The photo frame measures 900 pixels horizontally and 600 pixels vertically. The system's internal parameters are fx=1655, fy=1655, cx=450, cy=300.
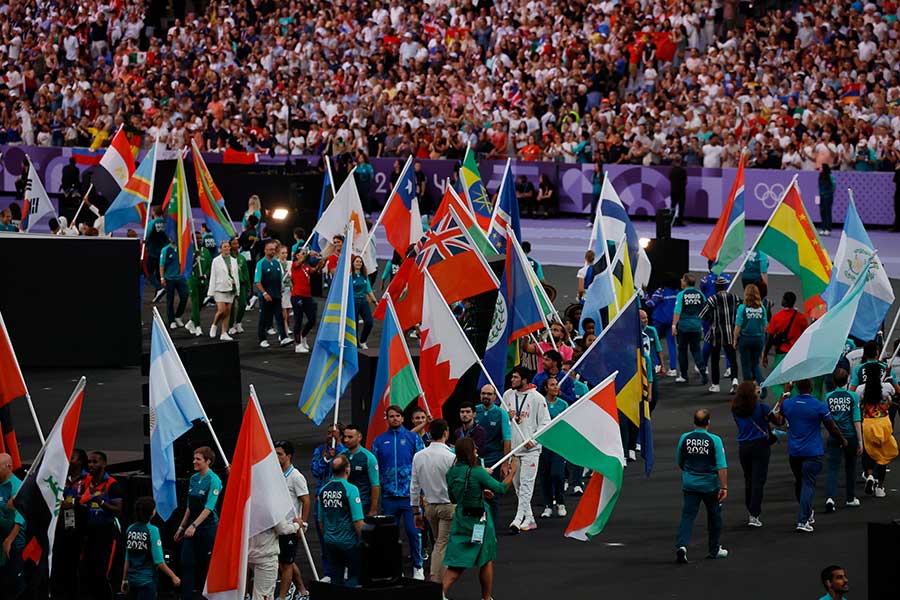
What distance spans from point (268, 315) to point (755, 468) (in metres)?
11.9

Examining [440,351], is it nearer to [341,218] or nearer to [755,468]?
Result: [755,468]

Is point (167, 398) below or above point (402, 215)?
below

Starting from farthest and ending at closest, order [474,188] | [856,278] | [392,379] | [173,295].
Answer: [173,295] → [474,188] → [856,278] → [392,379]

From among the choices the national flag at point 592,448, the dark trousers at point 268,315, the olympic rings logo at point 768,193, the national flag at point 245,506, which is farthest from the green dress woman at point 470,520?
the olympic rings logo at point 768,193

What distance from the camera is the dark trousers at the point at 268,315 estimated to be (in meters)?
26.2

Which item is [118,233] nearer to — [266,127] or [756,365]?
[266,127]

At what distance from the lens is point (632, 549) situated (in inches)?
609

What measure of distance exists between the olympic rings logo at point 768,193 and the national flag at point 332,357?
2002cm

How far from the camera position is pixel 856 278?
20125mm

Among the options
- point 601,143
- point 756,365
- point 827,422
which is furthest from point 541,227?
point 827,422

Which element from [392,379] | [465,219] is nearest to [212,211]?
[465,219]

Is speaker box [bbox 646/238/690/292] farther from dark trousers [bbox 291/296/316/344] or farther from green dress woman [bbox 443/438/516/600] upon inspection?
green dress woman [bbox 443/438/516/600]

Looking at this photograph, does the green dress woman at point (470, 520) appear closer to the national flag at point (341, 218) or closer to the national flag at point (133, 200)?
the national flag at point (341, 218)

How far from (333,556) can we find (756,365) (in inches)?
388
